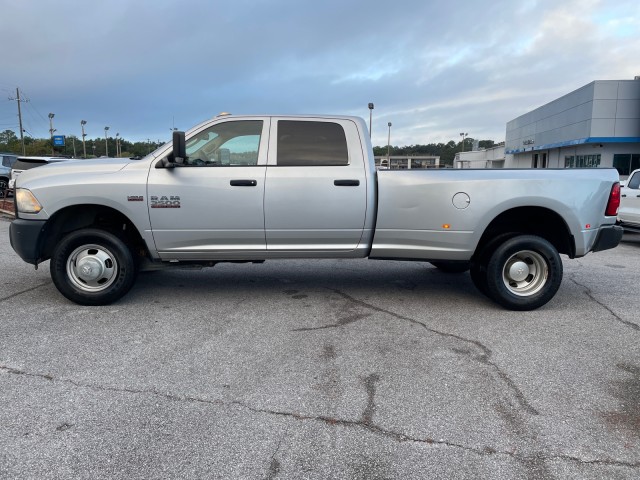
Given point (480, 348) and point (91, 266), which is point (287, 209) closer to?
point (91, 266)

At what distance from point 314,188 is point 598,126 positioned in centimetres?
2886

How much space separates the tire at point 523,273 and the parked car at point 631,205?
22.9 feet

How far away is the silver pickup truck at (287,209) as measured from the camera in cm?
508

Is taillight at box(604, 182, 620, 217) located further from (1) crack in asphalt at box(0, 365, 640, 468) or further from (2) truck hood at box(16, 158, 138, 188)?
(2) truck hood at box(16, 158, 138, 188)

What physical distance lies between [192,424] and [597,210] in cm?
470

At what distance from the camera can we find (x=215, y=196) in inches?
201

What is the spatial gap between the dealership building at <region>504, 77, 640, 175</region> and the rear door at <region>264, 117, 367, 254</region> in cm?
2804

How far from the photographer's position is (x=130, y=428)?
2.91 m

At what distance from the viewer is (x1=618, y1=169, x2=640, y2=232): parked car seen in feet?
34.9

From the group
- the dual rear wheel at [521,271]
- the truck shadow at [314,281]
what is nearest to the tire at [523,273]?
the dual rear wheel at [521,271]

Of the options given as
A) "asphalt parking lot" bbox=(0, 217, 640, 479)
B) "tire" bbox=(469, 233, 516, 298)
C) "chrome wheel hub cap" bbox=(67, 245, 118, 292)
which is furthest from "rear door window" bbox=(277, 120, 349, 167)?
"chrome wheel hub cap" bbox=(67, 245, 118, 292)

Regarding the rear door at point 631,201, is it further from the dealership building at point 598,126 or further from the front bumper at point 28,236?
the dealership building at point 598,126

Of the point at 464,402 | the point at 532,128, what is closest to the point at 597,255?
the point at 464,402

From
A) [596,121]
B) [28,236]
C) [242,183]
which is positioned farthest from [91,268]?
[596,121]
